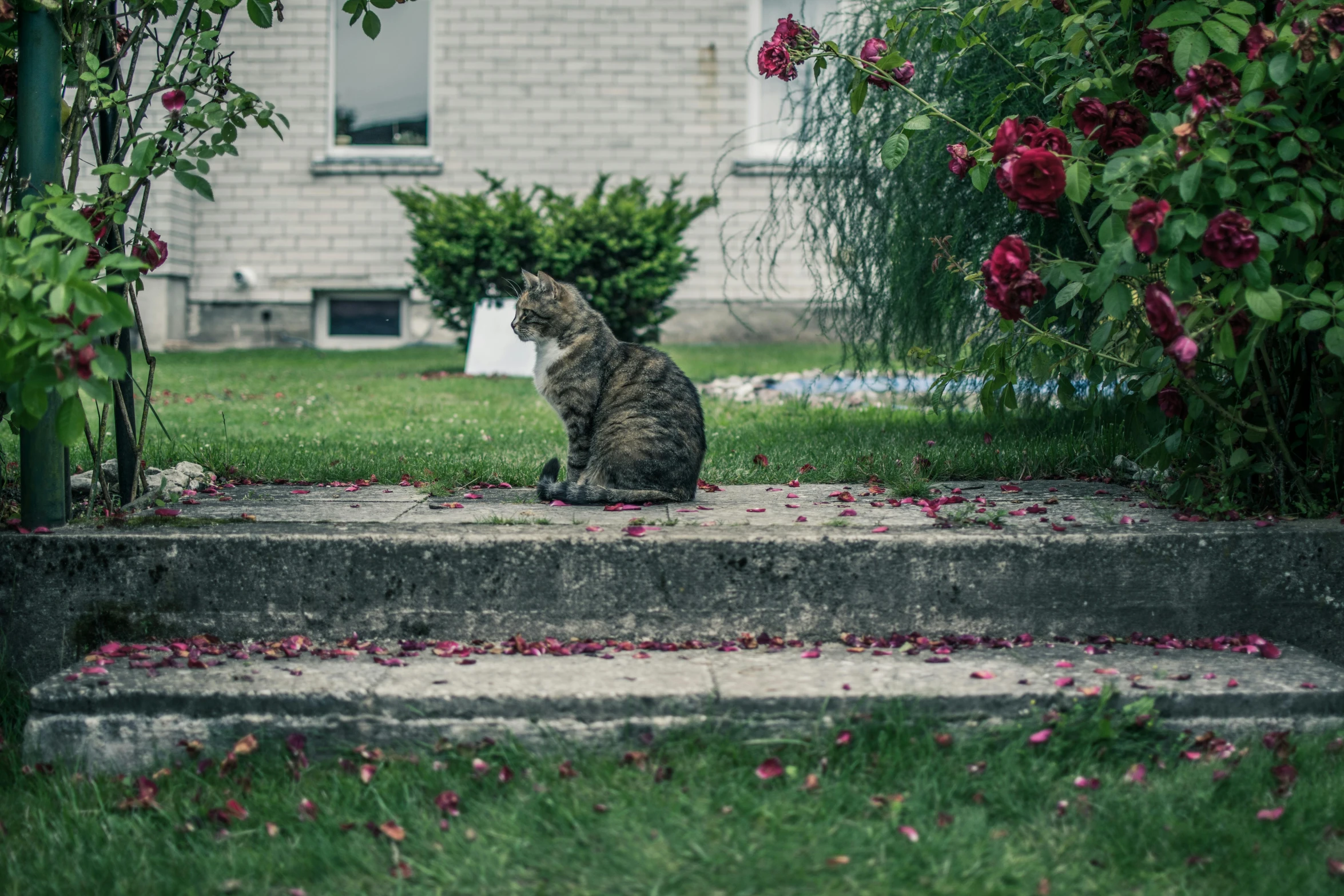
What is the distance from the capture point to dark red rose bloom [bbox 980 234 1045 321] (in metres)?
2.52

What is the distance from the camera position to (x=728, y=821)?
191cm

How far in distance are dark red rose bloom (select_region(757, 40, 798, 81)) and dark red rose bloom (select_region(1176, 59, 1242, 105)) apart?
3.48 feet

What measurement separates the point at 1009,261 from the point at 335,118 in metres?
10.6

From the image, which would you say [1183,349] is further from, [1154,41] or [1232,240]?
[1154,41]

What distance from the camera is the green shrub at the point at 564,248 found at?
8656 mm

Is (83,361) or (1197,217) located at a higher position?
(1197,217)

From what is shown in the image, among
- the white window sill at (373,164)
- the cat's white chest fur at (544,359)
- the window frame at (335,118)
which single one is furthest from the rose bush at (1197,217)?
the window frame at (335,118)

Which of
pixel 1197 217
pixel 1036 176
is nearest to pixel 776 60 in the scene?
pixel 1036 176

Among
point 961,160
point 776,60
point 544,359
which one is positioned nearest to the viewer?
point 961,160

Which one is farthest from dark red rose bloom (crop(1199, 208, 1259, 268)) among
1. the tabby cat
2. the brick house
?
the brick house

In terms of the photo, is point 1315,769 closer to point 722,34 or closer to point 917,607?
point 917,607

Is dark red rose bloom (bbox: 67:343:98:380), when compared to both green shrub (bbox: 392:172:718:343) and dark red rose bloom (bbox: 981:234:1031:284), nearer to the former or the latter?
dark red rose bloom (bbox: 981:234:1031:284)

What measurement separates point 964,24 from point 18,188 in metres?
2.28

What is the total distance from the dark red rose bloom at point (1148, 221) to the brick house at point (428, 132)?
920 centimetres
